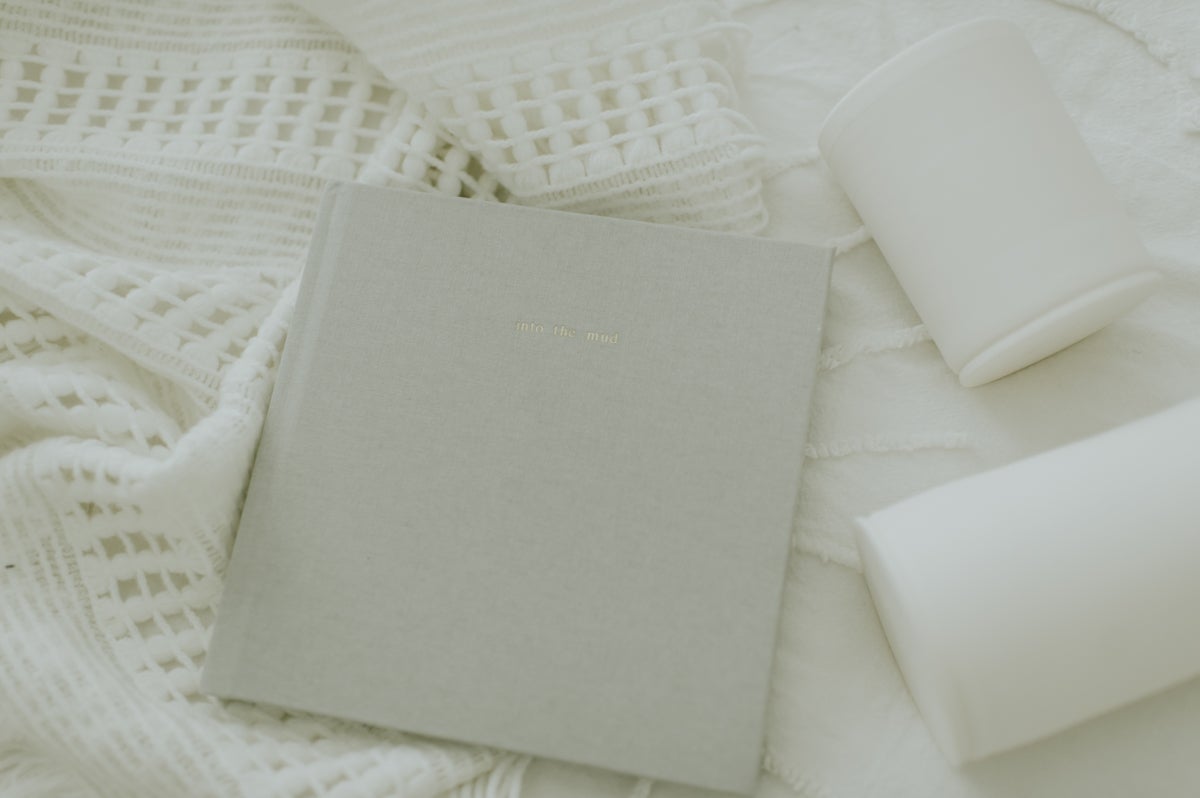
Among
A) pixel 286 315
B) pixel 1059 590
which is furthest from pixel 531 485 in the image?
pixel 1059 590

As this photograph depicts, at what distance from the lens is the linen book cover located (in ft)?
2.00

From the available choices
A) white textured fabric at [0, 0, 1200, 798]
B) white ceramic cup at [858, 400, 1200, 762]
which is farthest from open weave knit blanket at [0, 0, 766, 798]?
white ceramic cup at [858, 400, 1200, 762]

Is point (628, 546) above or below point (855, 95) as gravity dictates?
below

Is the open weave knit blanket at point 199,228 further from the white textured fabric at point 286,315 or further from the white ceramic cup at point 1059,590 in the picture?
the white ceramic cup at point 1059,590

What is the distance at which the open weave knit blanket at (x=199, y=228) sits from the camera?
0.62 m

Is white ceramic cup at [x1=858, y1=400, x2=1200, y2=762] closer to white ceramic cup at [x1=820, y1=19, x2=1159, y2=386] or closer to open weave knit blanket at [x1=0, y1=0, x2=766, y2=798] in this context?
white ceramic cup at [x1=820, y1=19, x2=1159, y2=386]

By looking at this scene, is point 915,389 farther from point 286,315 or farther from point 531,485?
point 286,315

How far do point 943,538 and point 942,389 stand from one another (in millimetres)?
132

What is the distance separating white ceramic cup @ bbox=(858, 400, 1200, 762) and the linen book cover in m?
0.10

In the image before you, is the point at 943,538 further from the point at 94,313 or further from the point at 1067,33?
the point at 94,313

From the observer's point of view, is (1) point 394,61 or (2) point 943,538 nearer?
(2) point 943,538

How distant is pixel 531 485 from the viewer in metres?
0.63

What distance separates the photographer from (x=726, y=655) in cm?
61

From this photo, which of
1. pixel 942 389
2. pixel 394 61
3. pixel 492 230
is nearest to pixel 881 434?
pixel 942 389
